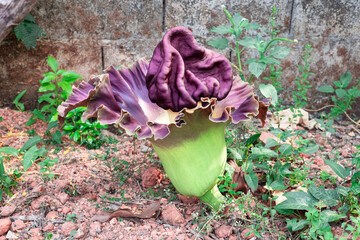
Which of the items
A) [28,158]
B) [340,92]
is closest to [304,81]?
[340,92]

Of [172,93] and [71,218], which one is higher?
[172,93]

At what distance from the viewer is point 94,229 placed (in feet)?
6.19

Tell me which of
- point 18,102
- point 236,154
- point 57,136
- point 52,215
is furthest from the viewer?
point 18,102

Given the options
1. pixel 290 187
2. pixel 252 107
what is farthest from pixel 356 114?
pixel 252 107

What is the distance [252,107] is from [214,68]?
0.95ft

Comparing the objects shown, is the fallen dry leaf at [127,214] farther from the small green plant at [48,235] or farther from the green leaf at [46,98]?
the green leaf at [46,98]

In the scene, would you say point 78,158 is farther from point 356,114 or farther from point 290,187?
point 356,114

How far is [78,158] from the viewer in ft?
8.41

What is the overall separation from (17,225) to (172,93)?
1.06 metres

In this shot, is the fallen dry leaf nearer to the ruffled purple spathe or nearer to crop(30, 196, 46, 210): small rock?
crop(30, 196, 46, 210): small rock

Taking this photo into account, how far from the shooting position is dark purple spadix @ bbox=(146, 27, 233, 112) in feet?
5.96

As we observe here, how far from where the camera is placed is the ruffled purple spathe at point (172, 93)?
1.75m

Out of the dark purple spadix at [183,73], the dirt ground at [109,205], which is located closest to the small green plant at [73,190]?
the dirt ground at [109,205]

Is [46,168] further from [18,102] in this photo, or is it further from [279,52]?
[279,52]
